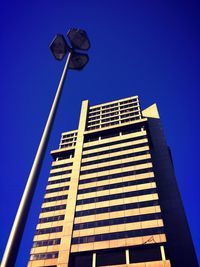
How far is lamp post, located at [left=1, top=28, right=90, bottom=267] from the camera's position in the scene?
410cm

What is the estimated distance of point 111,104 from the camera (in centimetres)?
7500

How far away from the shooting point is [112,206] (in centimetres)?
4566

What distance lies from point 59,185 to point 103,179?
39.7ft

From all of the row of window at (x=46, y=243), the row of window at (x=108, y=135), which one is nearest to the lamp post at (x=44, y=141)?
the row of window at (x=46, y=243)

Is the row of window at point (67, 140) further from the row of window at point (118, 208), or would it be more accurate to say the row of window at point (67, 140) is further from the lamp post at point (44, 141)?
the lamp post at point (44, 141)

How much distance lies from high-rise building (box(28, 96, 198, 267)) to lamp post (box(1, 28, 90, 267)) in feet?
124

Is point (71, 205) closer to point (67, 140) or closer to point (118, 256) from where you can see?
point (118, 256)

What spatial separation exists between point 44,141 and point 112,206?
140ft

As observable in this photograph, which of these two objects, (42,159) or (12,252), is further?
(42,159)

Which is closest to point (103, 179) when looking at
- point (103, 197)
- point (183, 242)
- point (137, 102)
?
point (103, 197)

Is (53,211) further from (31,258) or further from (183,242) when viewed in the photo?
(183,242)

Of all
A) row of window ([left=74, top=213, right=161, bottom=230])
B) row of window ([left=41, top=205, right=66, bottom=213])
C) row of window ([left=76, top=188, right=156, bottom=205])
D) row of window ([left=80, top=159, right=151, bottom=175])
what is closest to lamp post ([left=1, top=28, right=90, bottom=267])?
row of window ([left=74, top=213, right=161, bottom=230])

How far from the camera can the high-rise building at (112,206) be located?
40.1m

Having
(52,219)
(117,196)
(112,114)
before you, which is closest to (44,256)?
(52,219)
